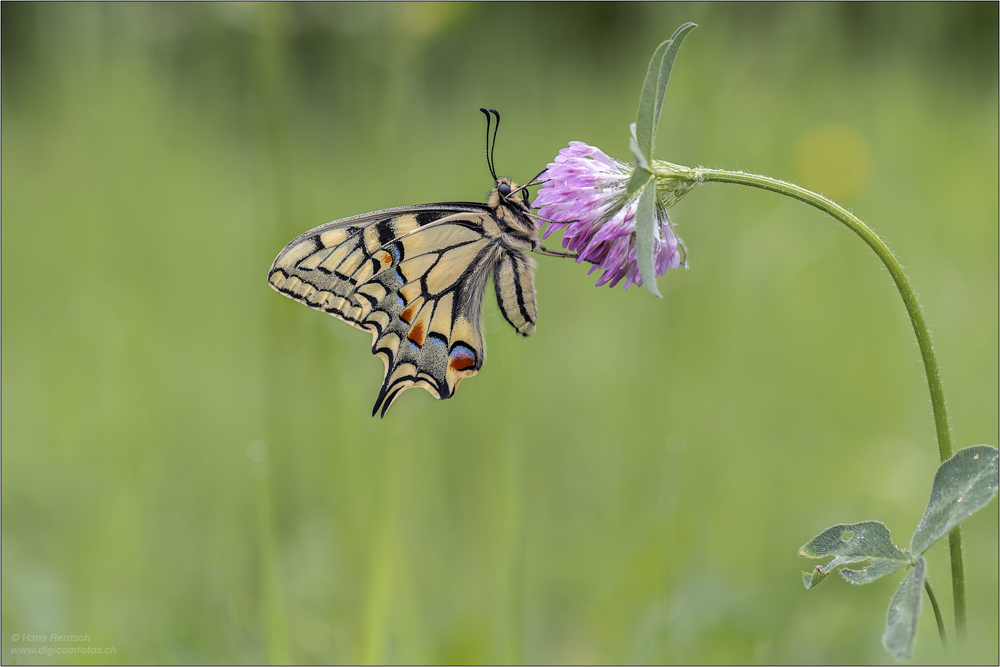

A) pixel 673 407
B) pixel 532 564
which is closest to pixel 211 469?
pixel 532 564

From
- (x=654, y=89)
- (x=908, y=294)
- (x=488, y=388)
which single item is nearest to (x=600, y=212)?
(x=654, y=89)

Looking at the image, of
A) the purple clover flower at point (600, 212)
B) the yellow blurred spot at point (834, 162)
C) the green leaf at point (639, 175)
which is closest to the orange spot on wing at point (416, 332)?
the purple clover flower at point (600, 212)

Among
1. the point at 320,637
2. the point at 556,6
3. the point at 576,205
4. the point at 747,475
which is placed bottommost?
the point at 320,637

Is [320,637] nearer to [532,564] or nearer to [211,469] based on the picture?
[532,564]

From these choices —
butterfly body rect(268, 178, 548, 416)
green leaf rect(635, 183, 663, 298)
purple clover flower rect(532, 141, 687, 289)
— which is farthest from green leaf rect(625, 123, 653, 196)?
butterfly body rect(268, 178, 548, 416)

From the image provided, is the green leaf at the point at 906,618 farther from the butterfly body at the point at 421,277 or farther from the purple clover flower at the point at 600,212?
the butterfly body at the point at 421,277
